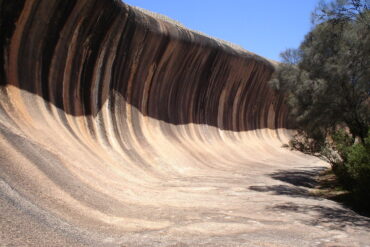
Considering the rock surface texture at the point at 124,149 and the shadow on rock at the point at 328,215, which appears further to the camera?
the shadow on rock at the point at 328,215

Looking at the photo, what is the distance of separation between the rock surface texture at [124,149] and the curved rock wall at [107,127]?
3cm

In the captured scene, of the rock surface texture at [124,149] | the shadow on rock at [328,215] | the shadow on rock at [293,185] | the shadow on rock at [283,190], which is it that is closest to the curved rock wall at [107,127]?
the rock surface texture at [124,149]

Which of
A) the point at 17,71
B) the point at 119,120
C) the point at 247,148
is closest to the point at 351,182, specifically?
the point at 119,120

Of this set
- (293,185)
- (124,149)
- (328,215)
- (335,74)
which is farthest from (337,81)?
(124,149)

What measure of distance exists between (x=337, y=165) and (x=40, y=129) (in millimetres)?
8477

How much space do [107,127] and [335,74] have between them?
22.4 feet

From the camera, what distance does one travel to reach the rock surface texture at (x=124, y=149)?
6027 millimetres

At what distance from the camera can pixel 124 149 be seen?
40.5 feet

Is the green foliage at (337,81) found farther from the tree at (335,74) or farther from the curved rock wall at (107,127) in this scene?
the curved rock wall at (107,127)

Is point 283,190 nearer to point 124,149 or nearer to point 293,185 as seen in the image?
point 293,185

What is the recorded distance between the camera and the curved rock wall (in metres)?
6.23

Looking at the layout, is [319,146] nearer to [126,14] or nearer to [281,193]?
[281,193]

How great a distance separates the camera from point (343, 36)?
11.9 metres

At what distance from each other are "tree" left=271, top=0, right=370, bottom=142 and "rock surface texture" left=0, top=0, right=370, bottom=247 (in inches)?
93.5
